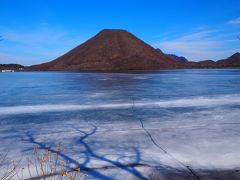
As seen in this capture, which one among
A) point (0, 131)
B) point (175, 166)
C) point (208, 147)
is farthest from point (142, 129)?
point (0, 131)

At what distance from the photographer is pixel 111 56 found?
5512 inches

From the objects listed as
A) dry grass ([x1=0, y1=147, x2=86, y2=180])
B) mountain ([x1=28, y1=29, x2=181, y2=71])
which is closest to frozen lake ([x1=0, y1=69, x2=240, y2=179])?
dry grass ([x1=0, y1=147, x2=86, y2=180])

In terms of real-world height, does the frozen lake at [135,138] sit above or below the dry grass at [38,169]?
below

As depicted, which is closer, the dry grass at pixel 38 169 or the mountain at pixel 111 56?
the dry grass at pixel 38 169

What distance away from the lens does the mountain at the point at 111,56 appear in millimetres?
127625

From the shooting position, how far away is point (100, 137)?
5.09 metres

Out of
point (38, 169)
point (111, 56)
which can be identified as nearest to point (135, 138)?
point (38, 169)

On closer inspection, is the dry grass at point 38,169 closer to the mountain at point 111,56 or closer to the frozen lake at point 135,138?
the frozen lake at point 135,138

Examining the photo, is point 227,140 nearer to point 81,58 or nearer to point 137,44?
point 81,58

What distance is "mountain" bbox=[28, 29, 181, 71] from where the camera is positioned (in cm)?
12762

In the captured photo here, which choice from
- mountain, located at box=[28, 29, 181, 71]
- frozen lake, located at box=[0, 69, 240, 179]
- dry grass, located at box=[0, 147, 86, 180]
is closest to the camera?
dry grass, located at box=[0, 147, 86, 180]

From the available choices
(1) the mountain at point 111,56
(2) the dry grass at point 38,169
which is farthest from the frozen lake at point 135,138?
(1) the mountain at point 111,56

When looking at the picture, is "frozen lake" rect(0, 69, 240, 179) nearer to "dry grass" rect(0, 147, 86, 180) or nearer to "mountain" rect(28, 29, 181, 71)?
"dry grass" rect(0, 147, 86, 180)

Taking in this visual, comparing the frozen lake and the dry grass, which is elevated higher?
the dry grass
